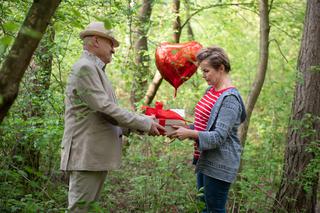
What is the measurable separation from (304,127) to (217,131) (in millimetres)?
2021

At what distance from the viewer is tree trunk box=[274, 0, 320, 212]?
16.0ft

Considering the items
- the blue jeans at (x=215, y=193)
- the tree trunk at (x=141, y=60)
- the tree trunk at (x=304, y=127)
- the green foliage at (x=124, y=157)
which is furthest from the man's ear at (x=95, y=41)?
the tree trunk at (x=141, y=60)

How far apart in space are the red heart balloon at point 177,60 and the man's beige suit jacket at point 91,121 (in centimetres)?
111

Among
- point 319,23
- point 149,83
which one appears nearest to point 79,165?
point 319,23

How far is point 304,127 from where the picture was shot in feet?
15.9

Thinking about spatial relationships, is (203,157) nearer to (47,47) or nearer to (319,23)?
(47,47)

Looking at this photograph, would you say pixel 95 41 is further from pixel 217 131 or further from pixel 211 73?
pixel 217 131

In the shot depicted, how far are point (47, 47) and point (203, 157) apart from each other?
1903mm

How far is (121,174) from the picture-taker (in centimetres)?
588

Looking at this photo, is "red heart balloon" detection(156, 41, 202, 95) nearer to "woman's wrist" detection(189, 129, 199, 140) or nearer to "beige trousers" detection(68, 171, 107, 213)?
"woman's wrist" detection(189, 129, 199, 140)

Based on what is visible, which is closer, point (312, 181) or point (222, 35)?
point (312, 181)

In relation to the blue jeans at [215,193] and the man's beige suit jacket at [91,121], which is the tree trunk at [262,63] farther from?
the man's beige suit jacket at [91,121]

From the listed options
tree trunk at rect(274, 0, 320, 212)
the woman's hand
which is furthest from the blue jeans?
tree trunk at rect(274, 0, 320, 212)

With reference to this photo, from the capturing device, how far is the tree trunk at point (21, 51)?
5.75 feet
